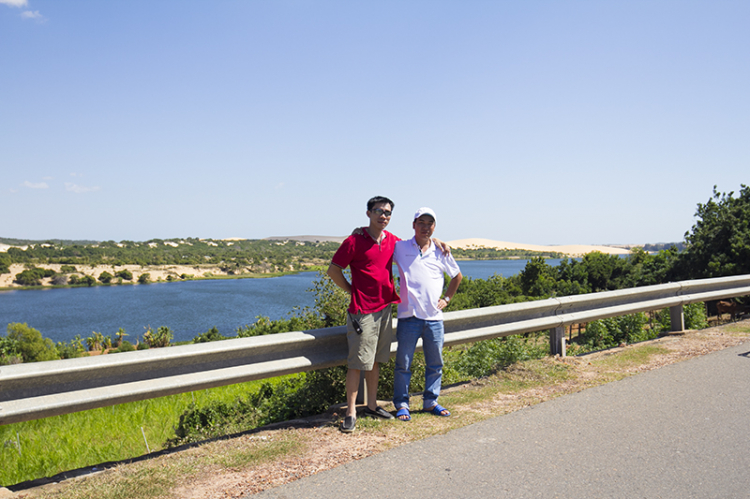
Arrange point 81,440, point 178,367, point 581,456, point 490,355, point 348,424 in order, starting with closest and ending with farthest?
point 581,456, point 178,367, point 348,424, point 81,440, point 490,355

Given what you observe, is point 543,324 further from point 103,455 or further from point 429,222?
point 103,455

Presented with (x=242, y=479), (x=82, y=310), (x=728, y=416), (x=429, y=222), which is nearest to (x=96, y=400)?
(x=242, y=479)

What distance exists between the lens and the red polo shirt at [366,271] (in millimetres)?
4366

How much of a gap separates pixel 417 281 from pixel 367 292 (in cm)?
54

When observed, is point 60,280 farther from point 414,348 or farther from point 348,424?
point 348,424

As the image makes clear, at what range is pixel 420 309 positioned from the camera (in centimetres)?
470

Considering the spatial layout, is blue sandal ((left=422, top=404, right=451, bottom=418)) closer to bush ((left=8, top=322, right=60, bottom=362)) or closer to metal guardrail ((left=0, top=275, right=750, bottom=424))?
metal guardrail ((left=0, top=275, right=750, bottom=424))

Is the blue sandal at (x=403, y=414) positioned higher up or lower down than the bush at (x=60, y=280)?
higher up

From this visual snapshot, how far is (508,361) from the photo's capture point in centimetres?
631

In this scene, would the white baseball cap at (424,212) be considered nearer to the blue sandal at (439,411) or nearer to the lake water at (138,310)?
the blue sandal at (439,411)

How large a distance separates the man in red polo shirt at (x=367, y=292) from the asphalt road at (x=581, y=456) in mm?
824

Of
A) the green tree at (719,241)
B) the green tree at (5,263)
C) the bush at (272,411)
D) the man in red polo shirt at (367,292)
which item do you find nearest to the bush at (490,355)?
the bush at (272,411)

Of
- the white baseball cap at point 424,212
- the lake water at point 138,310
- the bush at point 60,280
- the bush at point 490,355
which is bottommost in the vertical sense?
the lake water at point 138,310

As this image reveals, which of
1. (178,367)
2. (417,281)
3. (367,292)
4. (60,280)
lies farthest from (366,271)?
(60,280)
